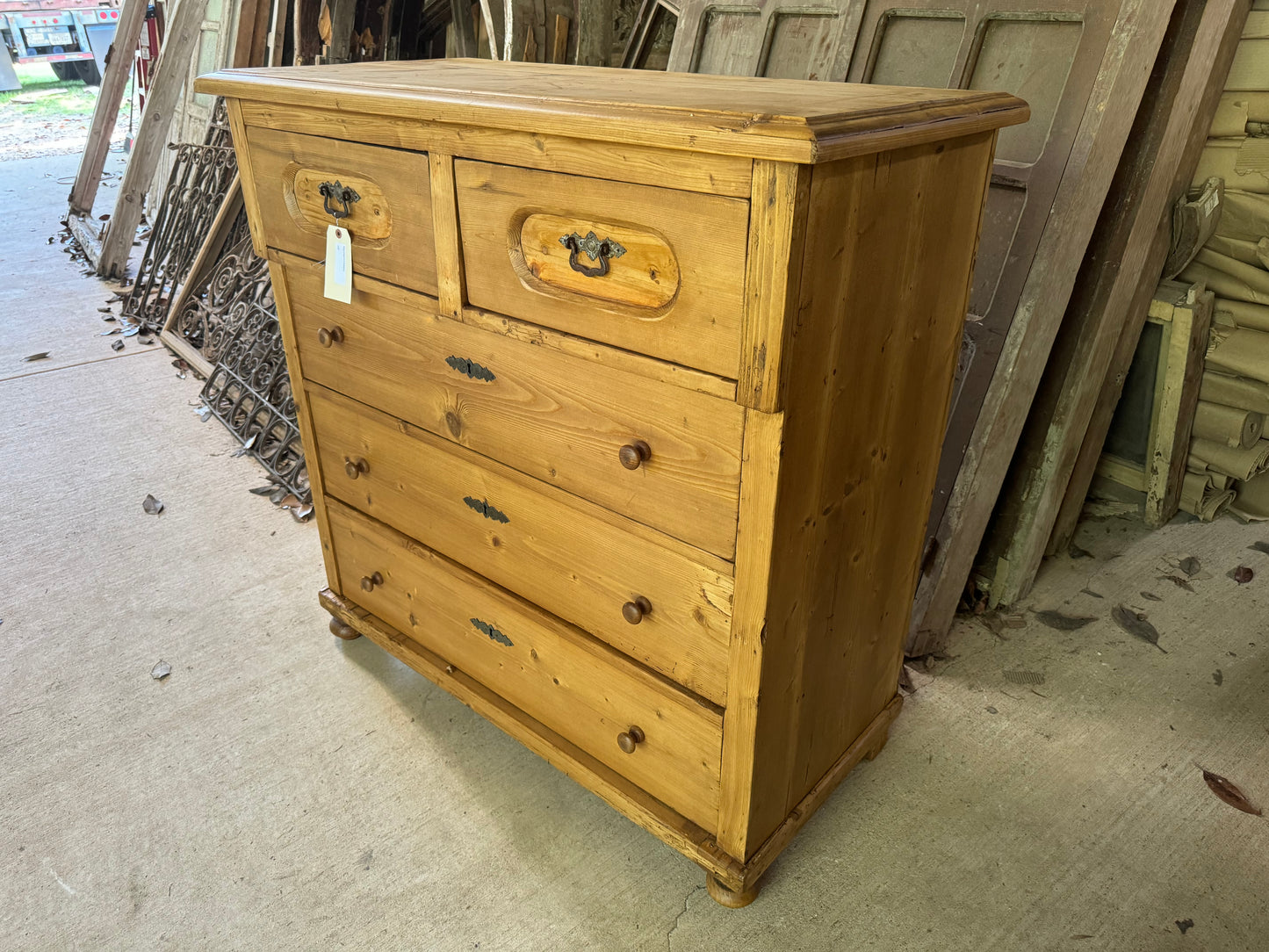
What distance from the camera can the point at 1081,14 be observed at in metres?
1.83

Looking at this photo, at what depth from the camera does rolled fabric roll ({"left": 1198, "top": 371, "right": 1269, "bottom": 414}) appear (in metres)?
2.53

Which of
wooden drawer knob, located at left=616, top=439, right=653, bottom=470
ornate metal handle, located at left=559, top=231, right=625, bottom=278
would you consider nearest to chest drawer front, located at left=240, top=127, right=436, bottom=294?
ornate metal handle, located at left=559, top=231, right=625, bottom=278

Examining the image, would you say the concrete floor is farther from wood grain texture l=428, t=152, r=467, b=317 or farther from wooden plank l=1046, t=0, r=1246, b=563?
wood grain texture l=428, t=152, r=467, b=317

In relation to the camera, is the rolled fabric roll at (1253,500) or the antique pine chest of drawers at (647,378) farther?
the rolled fabric roll at (1253,500)

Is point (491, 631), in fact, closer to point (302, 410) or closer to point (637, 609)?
point (637, 609)

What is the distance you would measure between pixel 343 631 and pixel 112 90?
4.81m

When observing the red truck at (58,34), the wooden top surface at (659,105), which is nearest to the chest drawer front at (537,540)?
the wooden top surface at (659,105)

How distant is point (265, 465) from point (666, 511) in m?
2.29

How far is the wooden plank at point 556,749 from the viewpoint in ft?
5.29

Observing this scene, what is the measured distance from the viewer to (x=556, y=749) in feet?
5.94

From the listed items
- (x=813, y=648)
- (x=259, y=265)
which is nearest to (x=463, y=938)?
(x=813, y=648)

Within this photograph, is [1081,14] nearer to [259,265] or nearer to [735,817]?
[735,817]

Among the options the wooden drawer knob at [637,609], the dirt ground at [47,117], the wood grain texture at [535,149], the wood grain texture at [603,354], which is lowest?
the dirt ground at [47,117]

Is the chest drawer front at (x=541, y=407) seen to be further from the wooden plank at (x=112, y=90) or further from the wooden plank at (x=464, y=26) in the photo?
the wooden plank at (x=112, y=90)
